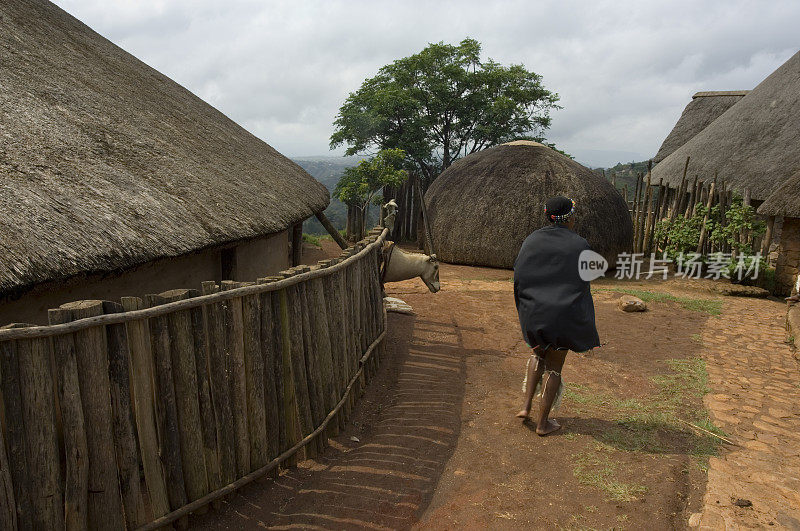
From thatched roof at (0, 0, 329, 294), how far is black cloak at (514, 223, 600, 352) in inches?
104

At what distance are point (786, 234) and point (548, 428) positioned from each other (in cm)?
949

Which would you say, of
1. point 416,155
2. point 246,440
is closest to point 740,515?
point 246,440

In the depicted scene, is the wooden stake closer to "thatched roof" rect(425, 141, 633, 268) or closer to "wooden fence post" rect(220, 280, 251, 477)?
"wooden fence post" rect(220, 280, 251, 477)

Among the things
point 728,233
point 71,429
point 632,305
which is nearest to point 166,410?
point 71,429

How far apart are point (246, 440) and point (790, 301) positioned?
8.68 m

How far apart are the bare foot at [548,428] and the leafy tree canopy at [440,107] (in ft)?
60.1

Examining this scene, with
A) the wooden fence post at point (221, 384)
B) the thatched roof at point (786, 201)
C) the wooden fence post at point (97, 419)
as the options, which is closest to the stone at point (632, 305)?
the thatched roof at point (786, 201)

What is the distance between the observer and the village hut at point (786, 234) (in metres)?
10.4

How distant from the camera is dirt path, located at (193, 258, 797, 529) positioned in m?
3.12

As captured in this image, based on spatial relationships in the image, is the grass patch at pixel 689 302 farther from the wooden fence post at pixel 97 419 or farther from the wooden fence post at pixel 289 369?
the wooden fence post at pixel 97 419

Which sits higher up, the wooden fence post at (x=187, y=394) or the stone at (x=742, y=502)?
the wooden fence post at (x=187, y=394)

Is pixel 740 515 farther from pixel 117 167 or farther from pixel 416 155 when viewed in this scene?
pixel 416 155

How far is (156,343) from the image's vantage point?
2717mm

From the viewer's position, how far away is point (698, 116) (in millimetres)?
21656
